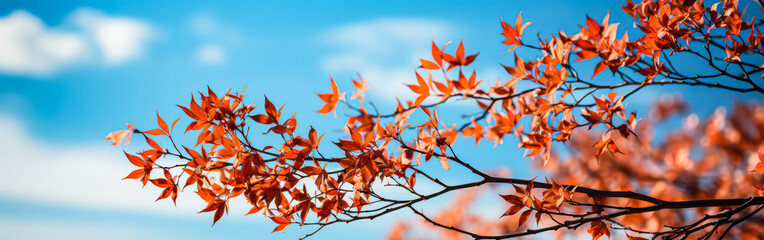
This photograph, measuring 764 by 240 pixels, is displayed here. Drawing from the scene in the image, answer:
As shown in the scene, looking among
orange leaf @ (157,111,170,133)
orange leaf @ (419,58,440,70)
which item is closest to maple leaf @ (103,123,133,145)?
orange leaf @ (157,111,170,133)

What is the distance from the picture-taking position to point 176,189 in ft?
5.38

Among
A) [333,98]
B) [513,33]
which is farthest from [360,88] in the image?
[513,33]

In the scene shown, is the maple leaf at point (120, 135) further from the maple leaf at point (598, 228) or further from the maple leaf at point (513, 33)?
the maple leaf at point (598, 228)

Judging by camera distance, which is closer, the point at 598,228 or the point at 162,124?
the point at 162,124

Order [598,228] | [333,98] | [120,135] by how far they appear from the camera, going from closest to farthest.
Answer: [333,98] < [120,135] < [598,228]

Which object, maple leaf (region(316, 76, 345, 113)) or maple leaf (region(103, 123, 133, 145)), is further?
maple leaf (region(103, 123, 133, 145))

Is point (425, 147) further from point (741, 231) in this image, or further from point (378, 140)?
point (741, 231)

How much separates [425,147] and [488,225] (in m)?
6.21

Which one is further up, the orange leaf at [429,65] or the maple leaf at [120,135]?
the orange leaf at [429,65]

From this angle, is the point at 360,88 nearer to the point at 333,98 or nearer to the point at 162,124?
the point at 333,98

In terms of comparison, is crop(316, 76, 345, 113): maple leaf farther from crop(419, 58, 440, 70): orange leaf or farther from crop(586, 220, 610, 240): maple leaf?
crop(586, 220, 610, 240): maple leaf

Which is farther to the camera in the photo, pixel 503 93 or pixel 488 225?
pixel 488 225

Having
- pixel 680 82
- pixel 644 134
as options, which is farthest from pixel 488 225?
pixel 680 82

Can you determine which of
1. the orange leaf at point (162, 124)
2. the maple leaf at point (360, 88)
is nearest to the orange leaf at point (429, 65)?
the maple leaf at point (360, 88)
